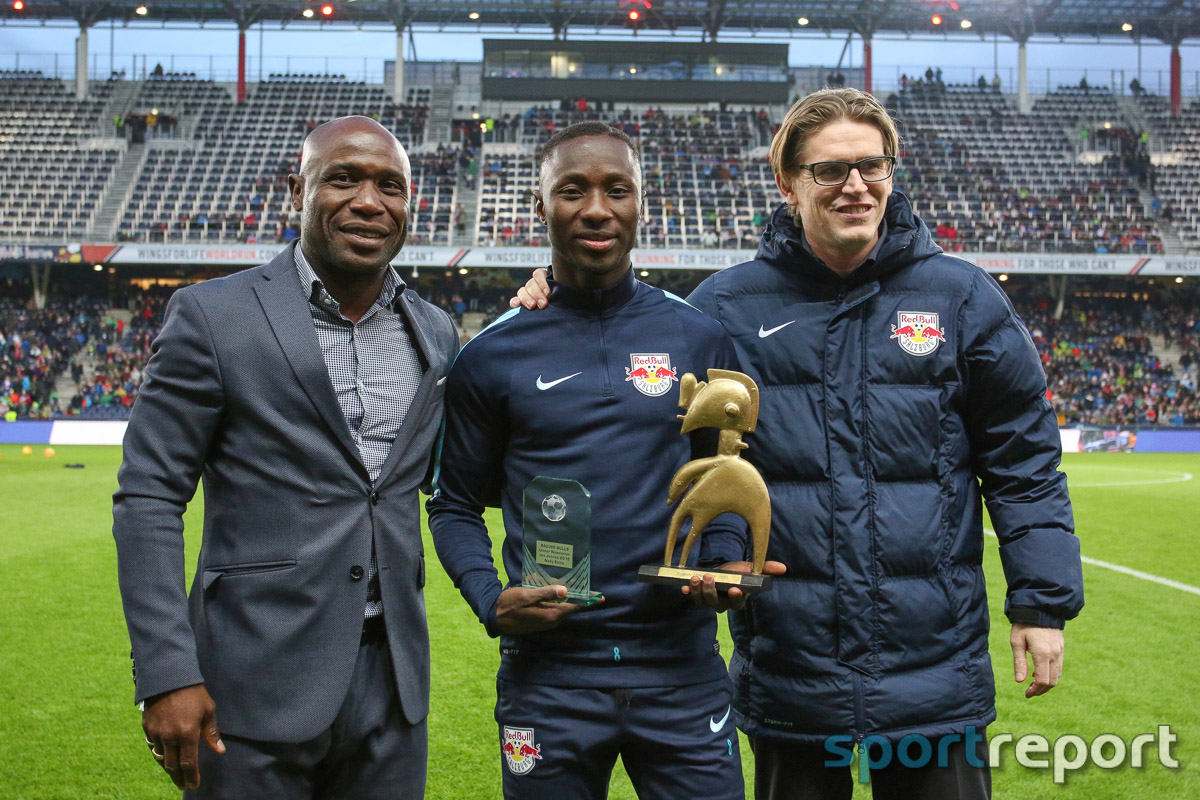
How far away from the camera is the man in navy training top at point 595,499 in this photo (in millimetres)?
2219

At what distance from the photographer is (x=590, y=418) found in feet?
7.58

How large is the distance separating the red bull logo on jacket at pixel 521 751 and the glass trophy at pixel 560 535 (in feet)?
1.19

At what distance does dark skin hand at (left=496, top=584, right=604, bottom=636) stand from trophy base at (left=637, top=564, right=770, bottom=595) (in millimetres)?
125

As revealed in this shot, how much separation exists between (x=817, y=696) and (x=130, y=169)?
37.6 m

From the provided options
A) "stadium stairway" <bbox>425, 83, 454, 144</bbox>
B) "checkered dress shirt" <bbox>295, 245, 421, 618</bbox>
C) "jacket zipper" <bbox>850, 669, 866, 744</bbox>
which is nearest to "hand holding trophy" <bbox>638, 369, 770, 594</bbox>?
"jacket zipper" <bbox>850, 669, 866, 744</bbox>

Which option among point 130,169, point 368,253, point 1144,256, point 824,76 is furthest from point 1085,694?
point 824,76

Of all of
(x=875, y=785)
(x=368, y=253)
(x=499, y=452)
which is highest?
(x=368, y=253)

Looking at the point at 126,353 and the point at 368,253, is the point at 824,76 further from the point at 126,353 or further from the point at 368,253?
the point at 368,253

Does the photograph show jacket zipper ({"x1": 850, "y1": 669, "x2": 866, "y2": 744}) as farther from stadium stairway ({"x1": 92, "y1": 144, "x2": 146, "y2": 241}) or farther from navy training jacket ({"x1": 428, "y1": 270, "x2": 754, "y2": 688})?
stadium stairway ({"x1": 92, "y1": 144, "x2": 146, "y2": 241})

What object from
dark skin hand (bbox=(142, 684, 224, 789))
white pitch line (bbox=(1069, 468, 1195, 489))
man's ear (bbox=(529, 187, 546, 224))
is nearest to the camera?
dark skin hand (bbox=(142, 684, 224, 789))

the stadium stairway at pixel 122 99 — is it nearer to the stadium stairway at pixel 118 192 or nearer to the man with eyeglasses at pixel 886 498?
the stadium stairway at pixel 118 192

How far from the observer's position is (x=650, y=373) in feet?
7.75

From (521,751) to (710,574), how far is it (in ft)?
1.98

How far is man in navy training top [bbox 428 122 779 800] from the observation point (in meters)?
2.22
